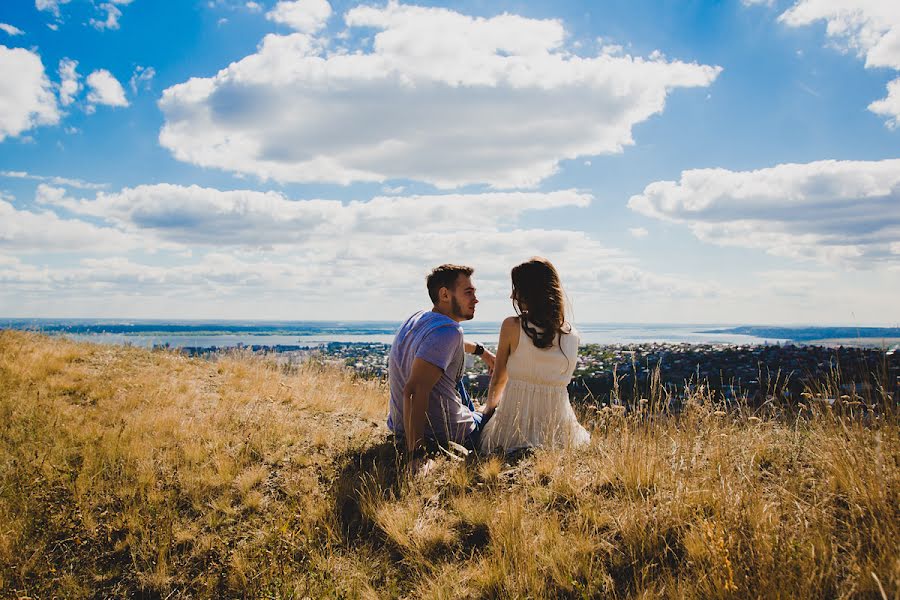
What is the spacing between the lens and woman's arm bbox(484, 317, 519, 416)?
4855 mm

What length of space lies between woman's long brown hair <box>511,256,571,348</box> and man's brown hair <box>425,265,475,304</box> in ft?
1.58

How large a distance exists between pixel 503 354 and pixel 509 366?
0.43 feet

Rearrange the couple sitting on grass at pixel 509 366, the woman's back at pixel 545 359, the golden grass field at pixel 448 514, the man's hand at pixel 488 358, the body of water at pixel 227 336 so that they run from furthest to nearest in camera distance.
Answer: the body of water at pixel 227 336 → the man's hand at pixel 488 358 → the woman's back at pixel 545 359 → the couple sitting on grass at pixel 509 366 → the golden grass field at pixel 448 514

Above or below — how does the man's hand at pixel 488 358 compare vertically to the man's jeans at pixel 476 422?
above

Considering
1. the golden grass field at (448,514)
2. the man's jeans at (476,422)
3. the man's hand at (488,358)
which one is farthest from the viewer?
the man's hand at (488,358)

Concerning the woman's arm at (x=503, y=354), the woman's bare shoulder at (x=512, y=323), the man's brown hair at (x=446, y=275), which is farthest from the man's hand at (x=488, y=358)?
the man's brown hair at (x=446, y=275)

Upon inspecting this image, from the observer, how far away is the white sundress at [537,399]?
482 cm

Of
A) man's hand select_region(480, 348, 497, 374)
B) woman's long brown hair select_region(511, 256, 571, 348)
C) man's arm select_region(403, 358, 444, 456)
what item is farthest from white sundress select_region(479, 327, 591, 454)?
man's arm select_region(403, 358, 444, 456)

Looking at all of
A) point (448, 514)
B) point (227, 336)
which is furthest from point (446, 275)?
point (227, 336)

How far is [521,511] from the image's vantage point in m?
3.45

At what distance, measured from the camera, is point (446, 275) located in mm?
4711

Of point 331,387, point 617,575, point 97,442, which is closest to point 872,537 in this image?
point 617,575

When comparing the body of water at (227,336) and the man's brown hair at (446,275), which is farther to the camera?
the body of water at (227,336)

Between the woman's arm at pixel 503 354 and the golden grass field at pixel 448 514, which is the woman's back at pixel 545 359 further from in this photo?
the golden grass field at pixel 448 514
